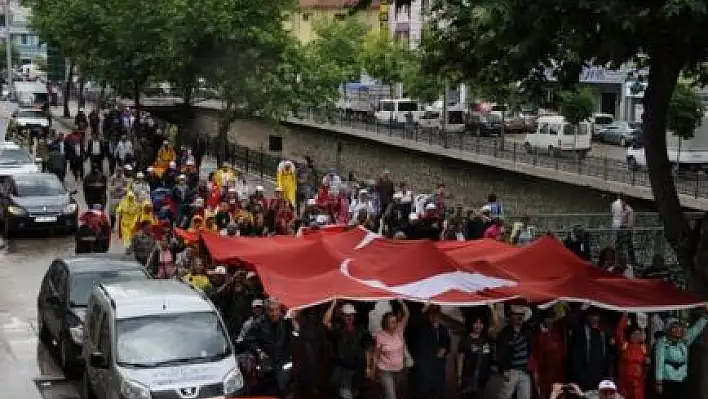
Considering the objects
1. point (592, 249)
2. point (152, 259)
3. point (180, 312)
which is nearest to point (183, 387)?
point (180, 312)

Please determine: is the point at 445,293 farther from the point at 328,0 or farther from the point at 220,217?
the point at 328,0

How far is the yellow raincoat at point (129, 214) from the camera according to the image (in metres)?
23.0

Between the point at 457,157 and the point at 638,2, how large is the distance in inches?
1379

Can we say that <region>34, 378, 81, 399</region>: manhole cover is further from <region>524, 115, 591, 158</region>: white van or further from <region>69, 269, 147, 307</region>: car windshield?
<region>524, 115, 591, 158</region>: white van

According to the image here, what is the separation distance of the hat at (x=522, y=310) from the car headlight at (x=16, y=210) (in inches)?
628

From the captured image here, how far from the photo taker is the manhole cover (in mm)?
15383

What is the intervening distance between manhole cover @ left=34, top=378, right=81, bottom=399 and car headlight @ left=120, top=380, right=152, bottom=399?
2868 mm

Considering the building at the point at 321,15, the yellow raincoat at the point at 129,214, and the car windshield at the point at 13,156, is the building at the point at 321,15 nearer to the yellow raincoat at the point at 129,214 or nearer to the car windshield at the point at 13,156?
the car windshield at the point at 13,156

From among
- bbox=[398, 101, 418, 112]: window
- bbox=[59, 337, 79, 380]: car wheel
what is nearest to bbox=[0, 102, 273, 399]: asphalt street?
bbox=[59, 337, 79, 380]: car wheel

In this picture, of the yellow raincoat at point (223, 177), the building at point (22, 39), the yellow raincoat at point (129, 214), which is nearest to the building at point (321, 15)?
the building at point (22, 39)

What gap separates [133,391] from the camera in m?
12.7

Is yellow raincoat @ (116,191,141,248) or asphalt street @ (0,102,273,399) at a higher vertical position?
yellow raincoat @ (116,191,141,248)

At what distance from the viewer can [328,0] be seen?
348 feet

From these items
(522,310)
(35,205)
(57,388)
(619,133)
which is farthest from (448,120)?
(522,310)
